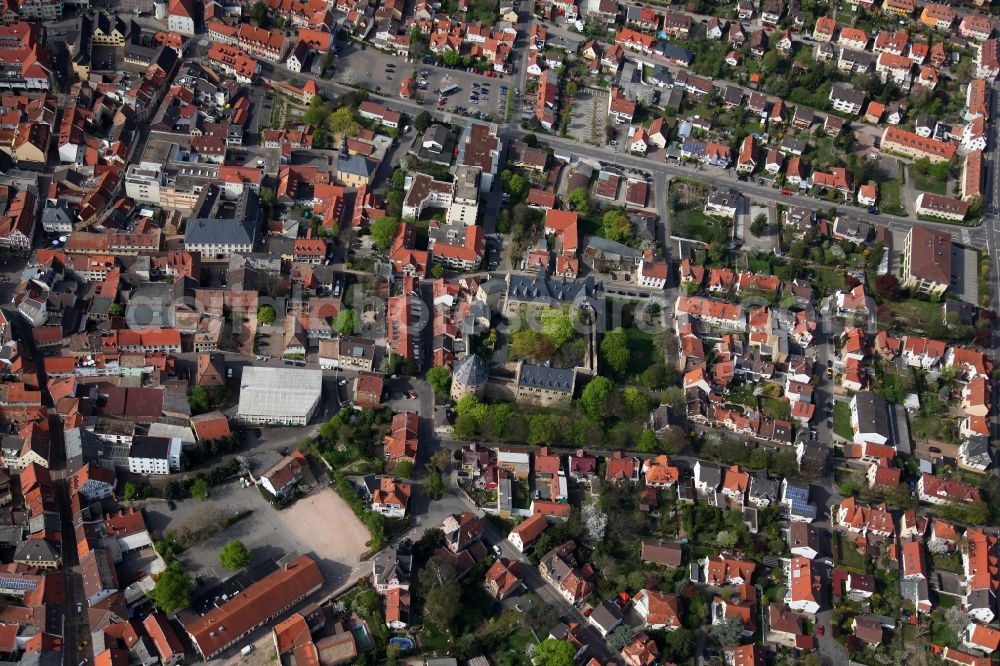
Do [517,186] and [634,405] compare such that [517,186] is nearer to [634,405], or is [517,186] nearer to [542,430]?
[634,405]

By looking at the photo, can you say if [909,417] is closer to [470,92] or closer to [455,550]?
[455,550]

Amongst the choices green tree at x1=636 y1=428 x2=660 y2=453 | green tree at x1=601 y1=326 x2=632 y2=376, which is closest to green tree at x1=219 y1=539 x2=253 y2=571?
green tree at x1=636 y1=428 x2=660 y2=453

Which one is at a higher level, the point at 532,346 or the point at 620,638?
the point at 532,346

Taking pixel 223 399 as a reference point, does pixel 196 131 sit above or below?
above

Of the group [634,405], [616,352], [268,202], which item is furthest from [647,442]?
[268,202]

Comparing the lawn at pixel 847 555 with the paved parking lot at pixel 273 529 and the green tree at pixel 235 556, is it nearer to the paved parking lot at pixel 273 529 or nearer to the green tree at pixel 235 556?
the paved parking lot at pixel 273 529

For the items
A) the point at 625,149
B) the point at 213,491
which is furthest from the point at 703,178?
the point at 213,491
